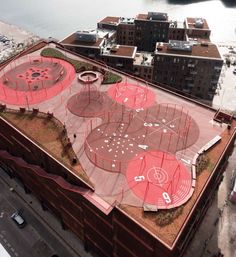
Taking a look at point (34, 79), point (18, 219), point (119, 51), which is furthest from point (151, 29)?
point (18, 219)

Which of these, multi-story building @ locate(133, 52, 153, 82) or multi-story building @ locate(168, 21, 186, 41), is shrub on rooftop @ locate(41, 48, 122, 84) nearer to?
multi-story building @ locate(133, 52, 153, 82)

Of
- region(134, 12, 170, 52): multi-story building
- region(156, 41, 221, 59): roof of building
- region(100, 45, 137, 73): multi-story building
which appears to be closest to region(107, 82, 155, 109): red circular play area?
region(100, 45, 137, 73): multi-story building

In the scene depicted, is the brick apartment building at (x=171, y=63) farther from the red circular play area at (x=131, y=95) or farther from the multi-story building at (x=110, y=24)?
the red circular play area at (x=131, y=95)

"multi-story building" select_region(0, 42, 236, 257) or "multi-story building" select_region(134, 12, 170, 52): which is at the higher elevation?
"multi-story building" select_region(134, 12, 170, 52)

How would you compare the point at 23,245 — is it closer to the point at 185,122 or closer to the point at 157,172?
the point at 157,172

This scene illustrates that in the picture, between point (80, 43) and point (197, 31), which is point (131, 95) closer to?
point (80, 43)
